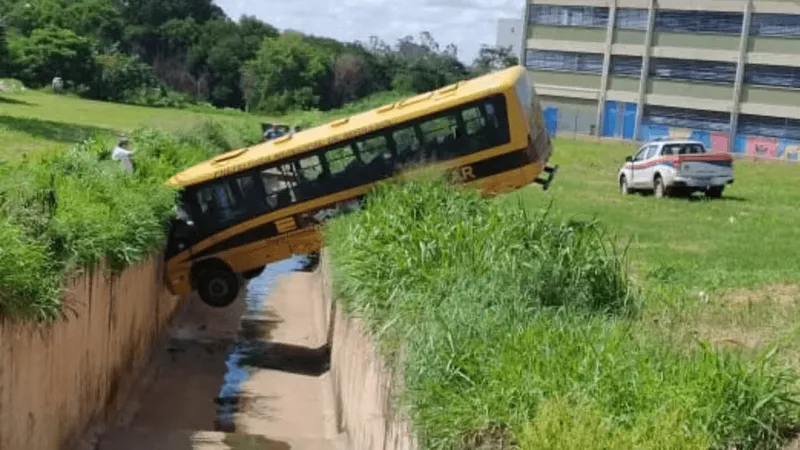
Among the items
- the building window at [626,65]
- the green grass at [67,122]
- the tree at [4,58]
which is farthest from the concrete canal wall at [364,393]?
the tree at [4,58]

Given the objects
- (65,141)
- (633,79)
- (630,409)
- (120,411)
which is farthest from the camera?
(633,79)

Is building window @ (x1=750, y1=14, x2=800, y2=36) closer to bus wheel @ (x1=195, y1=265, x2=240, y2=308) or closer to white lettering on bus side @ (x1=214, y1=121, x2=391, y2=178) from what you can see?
white lettering on bus side @ (x1=214, y1=121, x2=391, y2=178)

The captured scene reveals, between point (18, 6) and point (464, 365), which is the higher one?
point (18, 6)

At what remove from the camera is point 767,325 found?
975 centimetres

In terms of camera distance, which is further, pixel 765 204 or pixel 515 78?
pixel 765 204

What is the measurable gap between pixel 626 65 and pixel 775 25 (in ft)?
36.5

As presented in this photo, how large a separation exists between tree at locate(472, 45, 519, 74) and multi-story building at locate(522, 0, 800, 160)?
2747cm

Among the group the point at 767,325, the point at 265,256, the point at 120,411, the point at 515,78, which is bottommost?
the point at 120,411

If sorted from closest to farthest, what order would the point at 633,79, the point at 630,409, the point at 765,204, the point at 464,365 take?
the point at 630,409
the point at 464,365
the point at 765,204
the point at 633,79

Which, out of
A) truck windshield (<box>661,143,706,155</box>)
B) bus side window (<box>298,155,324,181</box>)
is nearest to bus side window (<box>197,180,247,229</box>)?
bus side window (<box>298,155,324,181</box>)

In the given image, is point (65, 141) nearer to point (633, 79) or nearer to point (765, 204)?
point (765, 204)

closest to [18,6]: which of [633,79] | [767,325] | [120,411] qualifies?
[633,79]

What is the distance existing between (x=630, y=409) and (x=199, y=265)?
13713 mm

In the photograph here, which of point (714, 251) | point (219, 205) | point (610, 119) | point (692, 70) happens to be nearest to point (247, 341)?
point (219, 205)
